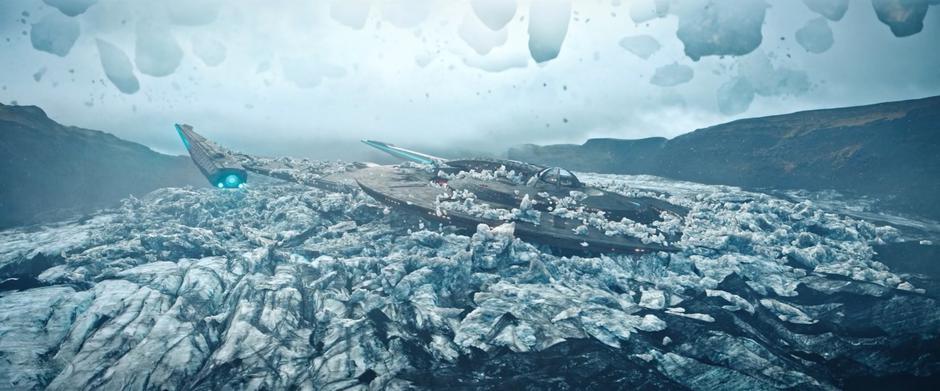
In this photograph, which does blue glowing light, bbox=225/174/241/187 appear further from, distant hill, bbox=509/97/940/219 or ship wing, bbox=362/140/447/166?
distant hill, bbox=509/97/940/219

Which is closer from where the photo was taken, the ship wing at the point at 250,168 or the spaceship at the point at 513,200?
the spaceship at the point at 513,200

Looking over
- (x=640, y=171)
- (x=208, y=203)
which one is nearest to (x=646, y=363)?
(x=208, y=203)

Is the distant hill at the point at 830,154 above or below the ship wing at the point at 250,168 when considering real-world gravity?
above

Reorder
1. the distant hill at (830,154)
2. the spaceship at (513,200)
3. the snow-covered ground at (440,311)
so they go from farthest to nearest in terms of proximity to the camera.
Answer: the distant hill at (830,154) → the spaceship at (513,200) → the snow-covered ground at (440,311)

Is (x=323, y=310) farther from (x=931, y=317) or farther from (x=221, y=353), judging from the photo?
(x=931, y=317)

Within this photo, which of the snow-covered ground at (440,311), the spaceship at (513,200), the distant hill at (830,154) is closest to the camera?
the snow-covered ground at (440,311)

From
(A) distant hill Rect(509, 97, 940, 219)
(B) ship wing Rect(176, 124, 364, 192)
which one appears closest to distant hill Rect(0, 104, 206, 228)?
(B) ship wing Rect(176, 124, 364, 192)

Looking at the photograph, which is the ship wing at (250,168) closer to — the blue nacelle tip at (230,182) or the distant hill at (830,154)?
the blue nacelle tip at (230,182)

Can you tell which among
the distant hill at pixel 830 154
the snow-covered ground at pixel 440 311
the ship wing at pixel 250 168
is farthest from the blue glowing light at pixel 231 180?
the distant hill at pixel 830 154
